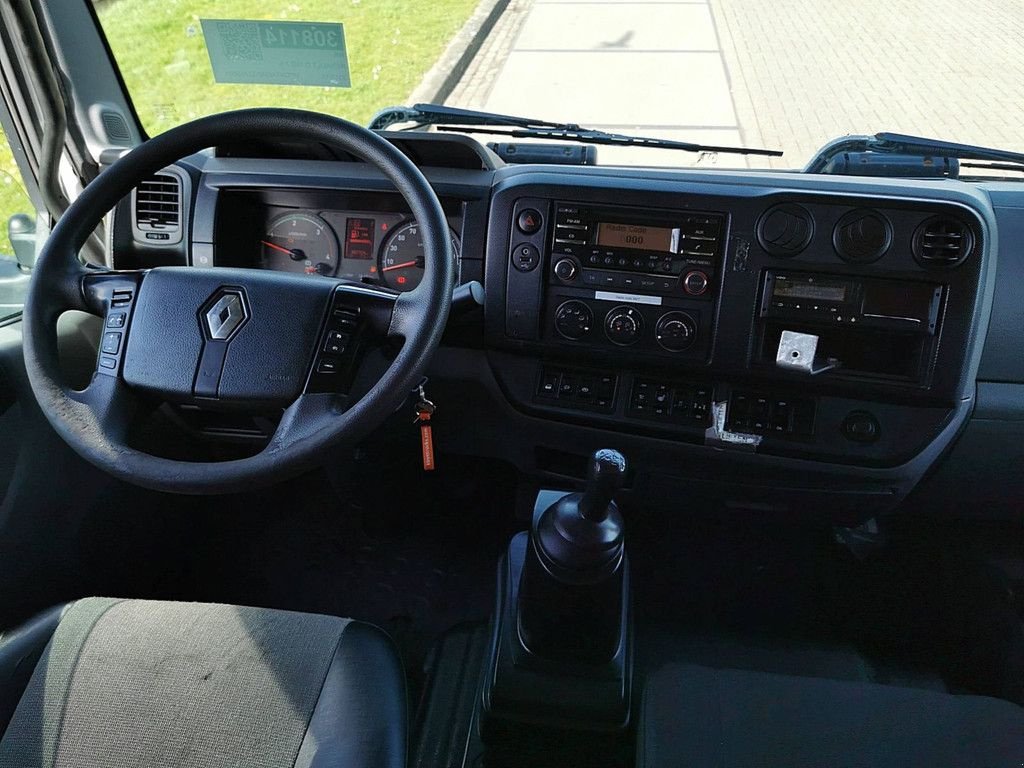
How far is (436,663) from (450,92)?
1474mm

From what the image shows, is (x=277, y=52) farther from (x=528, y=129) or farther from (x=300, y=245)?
(x=528, y=129)

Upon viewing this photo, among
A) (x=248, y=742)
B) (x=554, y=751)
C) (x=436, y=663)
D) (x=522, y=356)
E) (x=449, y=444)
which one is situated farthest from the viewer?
(x=449, y=444)

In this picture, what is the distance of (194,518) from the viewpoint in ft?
7.52

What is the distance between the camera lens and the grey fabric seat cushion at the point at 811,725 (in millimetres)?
1205

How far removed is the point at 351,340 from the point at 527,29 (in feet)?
3.85

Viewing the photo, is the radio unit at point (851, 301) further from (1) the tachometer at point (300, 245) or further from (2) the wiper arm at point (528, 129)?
(1) the tachometer at point (300, 245)

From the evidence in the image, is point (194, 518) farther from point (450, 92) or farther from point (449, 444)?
point (450, 92)

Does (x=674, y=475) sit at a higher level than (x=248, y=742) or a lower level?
higher

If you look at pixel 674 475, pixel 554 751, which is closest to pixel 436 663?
pixel 554 751

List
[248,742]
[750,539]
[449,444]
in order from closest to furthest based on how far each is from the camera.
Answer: [248,742] < [449,444] < [750,539]

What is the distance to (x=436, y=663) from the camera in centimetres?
191

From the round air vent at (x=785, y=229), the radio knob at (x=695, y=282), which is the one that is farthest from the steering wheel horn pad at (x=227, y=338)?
the round air vent at (x=785, y=229)

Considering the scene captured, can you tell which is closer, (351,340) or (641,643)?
(351,340)

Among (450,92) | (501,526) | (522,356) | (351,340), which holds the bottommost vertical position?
(501,526)
